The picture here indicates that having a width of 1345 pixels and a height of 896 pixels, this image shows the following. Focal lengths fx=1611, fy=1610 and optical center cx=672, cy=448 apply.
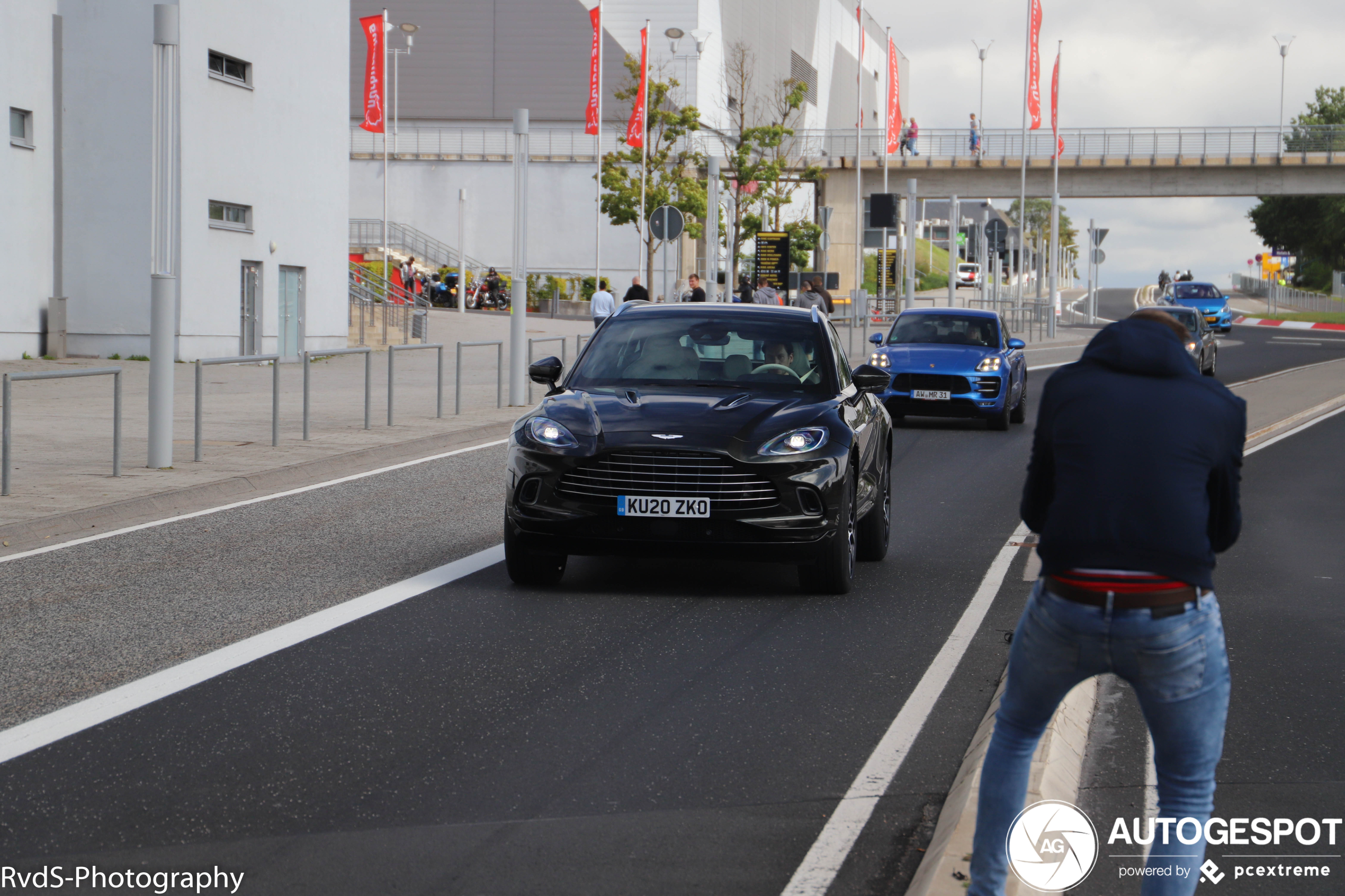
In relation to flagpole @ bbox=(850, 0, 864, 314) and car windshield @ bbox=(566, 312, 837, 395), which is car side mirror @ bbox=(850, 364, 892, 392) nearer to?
car windshield @ bbox=(566, 312, 837, 395)

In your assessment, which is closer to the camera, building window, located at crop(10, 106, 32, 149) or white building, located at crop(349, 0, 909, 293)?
building window, located at crop(10, 106, 32, 149)

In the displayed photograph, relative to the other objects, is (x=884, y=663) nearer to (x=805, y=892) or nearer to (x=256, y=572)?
(x=805, y=892)

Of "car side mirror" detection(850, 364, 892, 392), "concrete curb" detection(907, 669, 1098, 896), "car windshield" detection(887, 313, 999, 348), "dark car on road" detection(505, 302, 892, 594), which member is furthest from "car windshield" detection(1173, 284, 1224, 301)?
"concrete curb" detection(907, 669, 1098, 896)

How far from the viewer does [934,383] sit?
20.0 meters

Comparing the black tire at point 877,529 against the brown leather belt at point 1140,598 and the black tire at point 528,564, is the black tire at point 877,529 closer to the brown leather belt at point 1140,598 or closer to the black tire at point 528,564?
the black tire at point 528,564

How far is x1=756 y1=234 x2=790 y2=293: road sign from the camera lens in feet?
110

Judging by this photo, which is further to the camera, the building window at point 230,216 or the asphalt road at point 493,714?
the building window at point 230,216

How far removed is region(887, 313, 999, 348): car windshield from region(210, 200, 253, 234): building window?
15173 mm

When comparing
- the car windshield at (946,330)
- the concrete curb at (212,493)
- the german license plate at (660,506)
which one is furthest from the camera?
the car windshield at (946,330)

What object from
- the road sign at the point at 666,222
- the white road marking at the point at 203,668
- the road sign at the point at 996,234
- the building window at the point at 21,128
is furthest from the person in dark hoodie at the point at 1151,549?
the road sign at the point at 996,234

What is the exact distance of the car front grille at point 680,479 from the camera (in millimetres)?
8211

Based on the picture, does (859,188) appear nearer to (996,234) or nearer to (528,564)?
(996,234)

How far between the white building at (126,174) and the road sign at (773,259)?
10.1 meters

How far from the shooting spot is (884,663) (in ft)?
23.2
